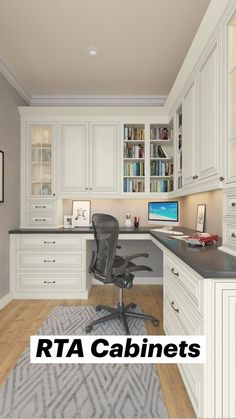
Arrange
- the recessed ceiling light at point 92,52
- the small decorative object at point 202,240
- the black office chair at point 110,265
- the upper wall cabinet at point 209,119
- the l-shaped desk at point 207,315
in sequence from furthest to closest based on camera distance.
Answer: the recessed ceiling light at point 92,52 < the black office chair at point 110,265 < the small decorative object at point 202,240 < the upper wall cabinet at point 209,119 < the l-shaped desk at point 207,315

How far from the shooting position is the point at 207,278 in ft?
3.88

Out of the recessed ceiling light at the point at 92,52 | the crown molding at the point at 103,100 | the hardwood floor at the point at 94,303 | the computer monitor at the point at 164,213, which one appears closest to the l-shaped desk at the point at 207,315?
the hardwood floor at the point at 94,303

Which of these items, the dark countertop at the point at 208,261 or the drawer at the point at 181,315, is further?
the drawer at the point at 181,315

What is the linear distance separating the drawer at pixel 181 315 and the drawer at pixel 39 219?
206 cm

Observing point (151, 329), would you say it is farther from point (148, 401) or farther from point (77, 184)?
point (77, 184)

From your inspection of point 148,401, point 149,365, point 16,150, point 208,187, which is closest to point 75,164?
point 16,150

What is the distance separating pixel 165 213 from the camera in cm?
335

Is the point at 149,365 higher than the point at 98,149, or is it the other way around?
the point at 98,149

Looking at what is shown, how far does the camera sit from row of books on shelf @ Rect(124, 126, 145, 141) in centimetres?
369

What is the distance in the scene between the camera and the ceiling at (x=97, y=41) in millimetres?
2207

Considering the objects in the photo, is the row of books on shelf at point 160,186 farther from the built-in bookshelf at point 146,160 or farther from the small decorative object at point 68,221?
the small decorative object at point 68,221

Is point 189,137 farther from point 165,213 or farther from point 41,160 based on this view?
point 41,160

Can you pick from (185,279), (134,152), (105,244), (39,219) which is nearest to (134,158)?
(134,152)

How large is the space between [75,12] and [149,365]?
2.94 metres
